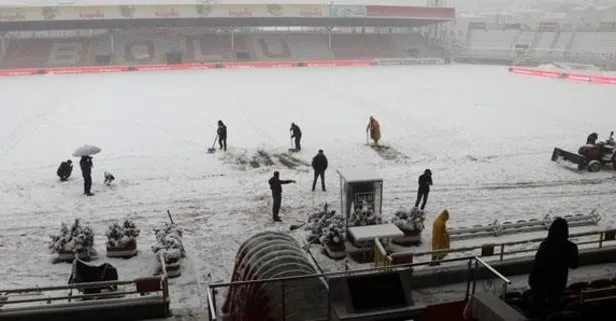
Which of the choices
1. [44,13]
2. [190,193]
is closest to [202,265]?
[190,193]

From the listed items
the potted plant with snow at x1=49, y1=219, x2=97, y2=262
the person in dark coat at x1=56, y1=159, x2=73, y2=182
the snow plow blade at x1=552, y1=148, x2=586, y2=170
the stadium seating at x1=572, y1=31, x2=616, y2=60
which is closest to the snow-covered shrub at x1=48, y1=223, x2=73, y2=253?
the potted plant with snow at x1=49, y1=219, x2=97, y2=262

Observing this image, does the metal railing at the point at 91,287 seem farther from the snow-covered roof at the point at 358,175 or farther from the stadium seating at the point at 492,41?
the stadium seating at the point at 492,41

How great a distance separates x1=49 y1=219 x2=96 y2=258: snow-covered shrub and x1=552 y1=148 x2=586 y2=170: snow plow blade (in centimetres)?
1622

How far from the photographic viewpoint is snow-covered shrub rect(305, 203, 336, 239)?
40.9 ft

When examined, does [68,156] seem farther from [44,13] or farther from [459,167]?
[44,13]

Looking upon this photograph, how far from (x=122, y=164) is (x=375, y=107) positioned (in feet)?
53.9

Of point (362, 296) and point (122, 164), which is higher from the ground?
point (362, 296)

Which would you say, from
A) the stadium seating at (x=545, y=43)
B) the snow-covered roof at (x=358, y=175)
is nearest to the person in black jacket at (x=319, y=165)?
the snow-covered roof at (x=358, y=175)

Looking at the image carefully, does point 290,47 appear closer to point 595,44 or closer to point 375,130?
point 595,44

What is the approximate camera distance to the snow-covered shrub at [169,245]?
11.0 m

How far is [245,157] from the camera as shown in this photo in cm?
2091

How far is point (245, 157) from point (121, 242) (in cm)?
946

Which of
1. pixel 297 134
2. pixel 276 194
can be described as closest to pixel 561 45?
pixel 297 134

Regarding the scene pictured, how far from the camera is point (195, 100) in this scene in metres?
34.0
